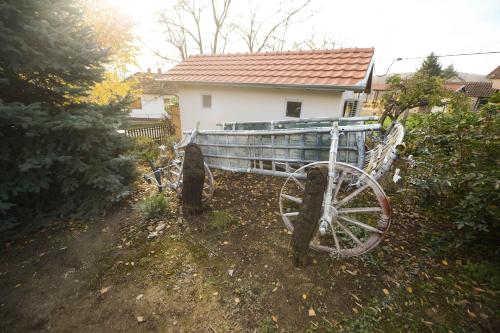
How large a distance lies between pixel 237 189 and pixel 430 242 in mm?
3904

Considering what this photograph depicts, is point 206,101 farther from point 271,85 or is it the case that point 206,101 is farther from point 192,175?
point 192,175

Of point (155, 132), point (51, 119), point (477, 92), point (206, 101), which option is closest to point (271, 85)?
point (206, 101)

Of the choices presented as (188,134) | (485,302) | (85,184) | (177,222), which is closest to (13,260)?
(85,184)

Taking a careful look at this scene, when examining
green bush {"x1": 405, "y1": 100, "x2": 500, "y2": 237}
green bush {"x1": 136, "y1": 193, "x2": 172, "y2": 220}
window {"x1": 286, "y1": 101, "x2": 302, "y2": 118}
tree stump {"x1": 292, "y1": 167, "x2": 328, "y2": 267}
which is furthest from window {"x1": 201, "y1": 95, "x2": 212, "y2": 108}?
green bush {"x1": 405, "y1": 100, "x2": 500, "y2": 237}

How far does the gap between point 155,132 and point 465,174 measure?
12.1 metres

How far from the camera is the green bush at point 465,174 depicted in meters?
2.69

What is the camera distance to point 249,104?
8.33m

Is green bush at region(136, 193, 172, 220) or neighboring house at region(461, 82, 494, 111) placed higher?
neighboring house at region(461, 82, 494, 111)

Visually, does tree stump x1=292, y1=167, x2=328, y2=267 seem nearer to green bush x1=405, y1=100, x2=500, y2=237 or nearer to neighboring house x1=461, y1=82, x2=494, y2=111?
green bush x1=405, y1=100, x2=500, y2=237

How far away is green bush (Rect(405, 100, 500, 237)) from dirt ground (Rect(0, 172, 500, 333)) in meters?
0.66

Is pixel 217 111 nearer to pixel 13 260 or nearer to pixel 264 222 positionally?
pixel 264 222

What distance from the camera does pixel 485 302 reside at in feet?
8.44

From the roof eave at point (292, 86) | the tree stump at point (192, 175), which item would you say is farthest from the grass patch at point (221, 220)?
the roof eave at point (292, 86)

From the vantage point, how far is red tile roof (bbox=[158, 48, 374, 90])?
6.61 m
